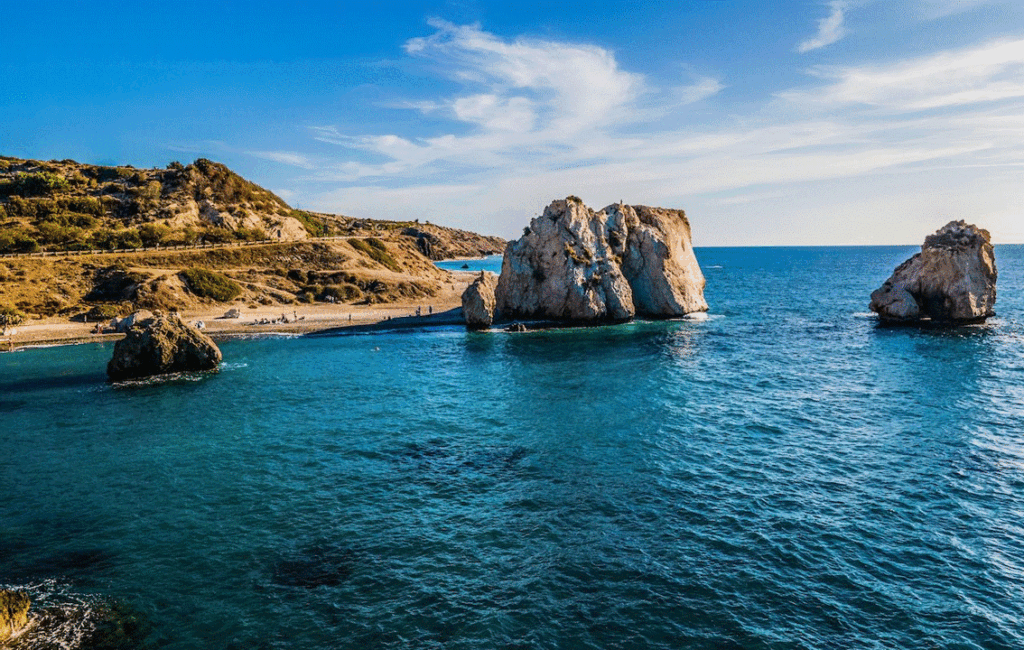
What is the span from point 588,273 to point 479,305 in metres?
15.2

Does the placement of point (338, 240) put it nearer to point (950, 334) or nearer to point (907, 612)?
point (950, 334)

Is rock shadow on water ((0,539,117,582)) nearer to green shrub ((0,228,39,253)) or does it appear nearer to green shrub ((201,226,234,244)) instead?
green shrub ((0,228,39,253))

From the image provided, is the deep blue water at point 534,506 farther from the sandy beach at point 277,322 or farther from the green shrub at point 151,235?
the green shrub at point 151,235

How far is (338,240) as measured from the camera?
12481 cm

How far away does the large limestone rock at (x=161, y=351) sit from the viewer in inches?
2046

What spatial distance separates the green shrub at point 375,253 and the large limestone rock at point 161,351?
69126 mm

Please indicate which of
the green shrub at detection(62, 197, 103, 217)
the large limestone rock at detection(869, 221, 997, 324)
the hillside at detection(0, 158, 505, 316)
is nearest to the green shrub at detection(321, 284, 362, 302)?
the hillside at detection(0, 158, 505, 316)

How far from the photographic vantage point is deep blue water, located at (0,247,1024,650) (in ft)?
60.3

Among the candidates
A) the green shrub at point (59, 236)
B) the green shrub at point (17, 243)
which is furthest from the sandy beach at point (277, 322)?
the green shrub at point (59, 236)

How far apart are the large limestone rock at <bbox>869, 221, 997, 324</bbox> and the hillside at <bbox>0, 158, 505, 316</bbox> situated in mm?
75252

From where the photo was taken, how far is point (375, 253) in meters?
128

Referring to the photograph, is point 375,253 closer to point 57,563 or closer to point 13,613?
point 57,563

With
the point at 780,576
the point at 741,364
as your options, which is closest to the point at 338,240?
the point at 741,364

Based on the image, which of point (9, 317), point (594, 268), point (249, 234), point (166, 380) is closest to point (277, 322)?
point (166, 380)
